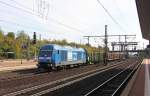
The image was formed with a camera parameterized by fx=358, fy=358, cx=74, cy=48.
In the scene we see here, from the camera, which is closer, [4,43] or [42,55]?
[42,55]

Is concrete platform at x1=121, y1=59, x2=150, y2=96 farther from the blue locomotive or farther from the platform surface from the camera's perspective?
the blue locomotive

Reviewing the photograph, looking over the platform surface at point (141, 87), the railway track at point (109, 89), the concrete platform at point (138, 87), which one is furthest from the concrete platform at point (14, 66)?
the concrete platform at point (138, 87)

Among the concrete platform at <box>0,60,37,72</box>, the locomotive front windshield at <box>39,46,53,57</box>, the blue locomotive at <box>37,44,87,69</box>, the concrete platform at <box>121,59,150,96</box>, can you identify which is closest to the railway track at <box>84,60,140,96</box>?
the concrete platform at <box>121,59,150,96</box>

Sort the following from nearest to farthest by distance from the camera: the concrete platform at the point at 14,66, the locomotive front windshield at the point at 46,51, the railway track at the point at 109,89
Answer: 1. the railway track at the point at 109,89
2. the locomotive front windshield at the point at 46,51
3. the concrete platform at the point at 14,66

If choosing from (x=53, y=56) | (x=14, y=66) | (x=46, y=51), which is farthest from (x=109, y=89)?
(x=14, y=66)

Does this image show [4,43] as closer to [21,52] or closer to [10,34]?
[21,52]

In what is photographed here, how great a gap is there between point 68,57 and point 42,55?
5420 mm

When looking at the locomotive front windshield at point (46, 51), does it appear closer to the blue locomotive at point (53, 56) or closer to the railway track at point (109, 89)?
the blue locomotive at point (53, 56)

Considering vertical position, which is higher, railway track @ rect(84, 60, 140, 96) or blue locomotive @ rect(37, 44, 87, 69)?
blue locomotive @ rect(37, 44, 87, 69)

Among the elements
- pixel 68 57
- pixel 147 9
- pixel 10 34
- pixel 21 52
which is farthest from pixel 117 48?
pixel 147 9

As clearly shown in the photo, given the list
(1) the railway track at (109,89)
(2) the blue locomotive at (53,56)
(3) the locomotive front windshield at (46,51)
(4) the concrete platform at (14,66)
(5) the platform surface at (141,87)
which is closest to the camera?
(5) the platform surface at (141,87)

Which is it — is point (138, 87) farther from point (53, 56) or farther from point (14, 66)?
point (14, 66)

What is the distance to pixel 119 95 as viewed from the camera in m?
19.0

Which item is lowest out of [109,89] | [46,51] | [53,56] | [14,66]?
[109,89]
